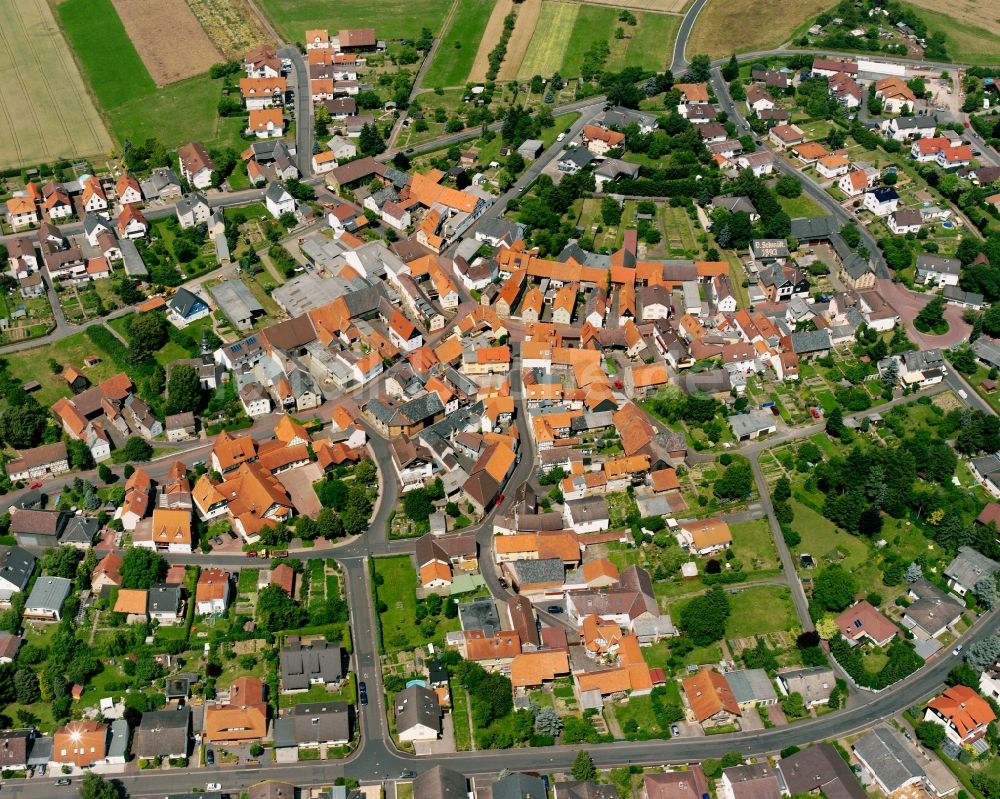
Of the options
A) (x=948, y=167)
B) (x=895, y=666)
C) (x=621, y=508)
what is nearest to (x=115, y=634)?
(x=621, y=508)

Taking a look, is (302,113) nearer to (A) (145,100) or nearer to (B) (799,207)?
(A) (145,100)

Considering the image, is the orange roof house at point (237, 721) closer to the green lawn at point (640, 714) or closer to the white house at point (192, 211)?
the green lawn at point (640, 714)

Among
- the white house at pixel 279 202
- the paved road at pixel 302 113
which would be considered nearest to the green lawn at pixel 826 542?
the white house at pixel 279 202

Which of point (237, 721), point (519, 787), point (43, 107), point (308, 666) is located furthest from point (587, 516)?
point (43, 107)

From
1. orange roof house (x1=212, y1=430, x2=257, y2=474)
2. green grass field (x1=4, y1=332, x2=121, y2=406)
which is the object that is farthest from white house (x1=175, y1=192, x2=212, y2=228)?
orange roof house (x1=212, y1=430, x2=257, y2=474)

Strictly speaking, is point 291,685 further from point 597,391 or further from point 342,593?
point 597,391

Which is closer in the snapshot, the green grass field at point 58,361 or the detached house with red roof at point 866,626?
the detached house with red roof at point 866,626
